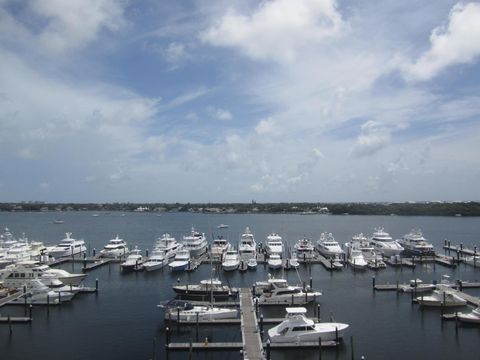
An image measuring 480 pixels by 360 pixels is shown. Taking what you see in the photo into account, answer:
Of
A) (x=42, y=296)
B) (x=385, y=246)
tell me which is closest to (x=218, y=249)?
(x=385, y=246)

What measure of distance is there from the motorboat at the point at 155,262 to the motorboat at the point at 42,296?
18772 millimetres

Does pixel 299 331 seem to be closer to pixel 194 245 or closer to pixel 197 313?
pixel 197 313

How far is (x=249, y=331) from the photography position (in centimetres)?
3412

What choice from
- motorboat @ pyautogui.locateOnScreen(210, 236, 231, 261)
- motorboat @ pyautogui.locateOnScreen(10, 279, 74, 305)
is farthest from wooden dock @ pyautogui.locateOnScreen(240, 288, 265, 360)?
motorboat @ pyautogui.locateOnScreen(210, 236, 231, 261)

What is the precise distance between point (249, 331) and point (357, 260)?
34434 millimetres

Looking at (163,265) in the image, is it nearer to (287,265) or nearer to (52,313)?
(287,265)

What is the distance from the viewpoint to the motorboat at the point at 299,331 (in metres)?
32.8

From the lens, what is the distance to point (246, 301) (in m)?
42.4

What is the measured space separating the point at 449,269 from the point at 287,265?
23067 mm

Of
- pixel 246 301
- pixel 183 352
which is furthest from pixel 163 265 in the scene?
pixel 183 352

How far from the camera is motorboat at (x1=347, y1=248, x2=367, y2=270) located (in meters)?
64.1

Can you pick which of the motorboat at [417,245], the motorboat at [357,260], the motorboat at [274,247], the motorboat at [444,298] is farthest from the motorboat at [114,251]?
the motorboat at [444,298]

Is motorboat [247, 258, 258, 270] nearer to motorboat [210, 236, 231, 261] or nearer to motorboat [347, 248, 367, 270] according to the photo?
motorboat [210, 236, 231, 261]

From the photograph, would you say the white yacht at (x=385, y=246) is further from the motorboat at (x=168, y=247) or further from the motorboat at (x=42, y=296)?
the motorboat at (x=42, y=296)
